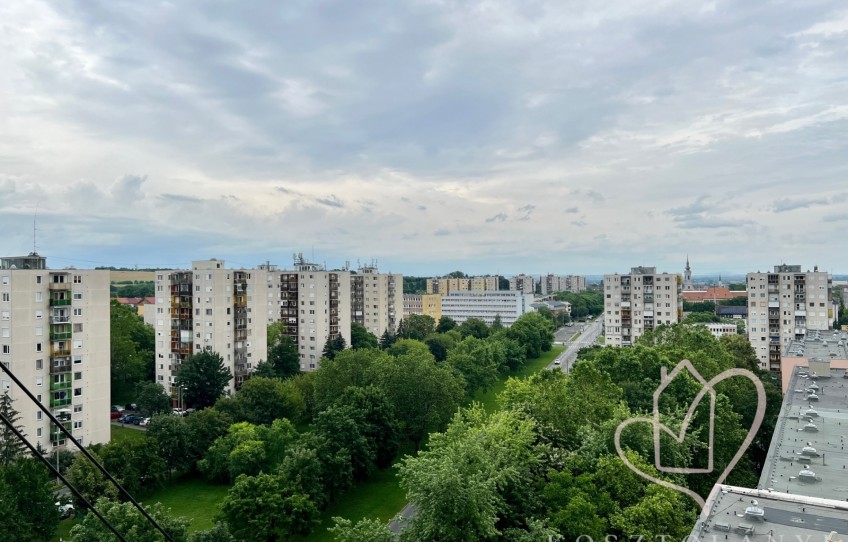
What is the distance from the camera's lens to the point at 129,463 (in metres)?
23.2

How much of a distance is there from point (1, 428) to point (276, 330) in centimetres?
2785

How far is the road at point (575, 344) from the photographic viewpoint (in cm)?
5906

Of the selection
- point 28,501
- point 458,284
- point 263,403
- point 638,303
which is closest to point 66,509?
point 28,501

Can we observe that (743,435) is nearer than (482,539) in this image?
No

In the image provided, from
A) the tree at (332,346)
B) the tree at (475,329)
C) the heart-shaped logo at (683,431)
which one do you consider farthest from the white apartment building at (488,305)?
the heart-shaped logo at (683,431)

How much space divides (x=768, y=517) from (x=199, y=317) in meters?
36.9

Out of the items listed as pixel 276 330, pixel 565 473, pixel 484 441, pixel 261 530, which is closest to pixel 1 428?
pixel 261 530

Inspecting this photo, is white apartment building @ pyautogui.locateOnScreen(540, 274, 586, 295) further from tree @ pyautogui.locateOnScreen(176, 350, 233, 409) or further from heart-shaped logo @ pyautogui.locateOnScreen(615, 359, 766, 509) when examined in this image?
heart-shaped logo @ pyautogui.locateOnScreen(615, 359, 766, 509)

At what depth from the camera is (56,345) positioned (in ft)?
91.0

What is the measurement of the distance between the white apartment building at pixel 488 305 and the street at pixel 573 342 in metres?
8.40

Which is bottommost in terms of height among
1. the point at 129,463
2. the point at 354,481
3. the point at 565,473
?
the point at 354,481

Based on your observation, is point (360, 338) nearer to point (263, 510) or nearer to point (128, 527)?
point (263, 510)

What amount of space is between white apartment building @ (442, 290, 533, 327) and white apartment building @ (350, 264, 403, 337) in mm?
36520

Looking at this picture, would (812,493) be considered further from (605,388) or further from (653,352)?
(653,352)
